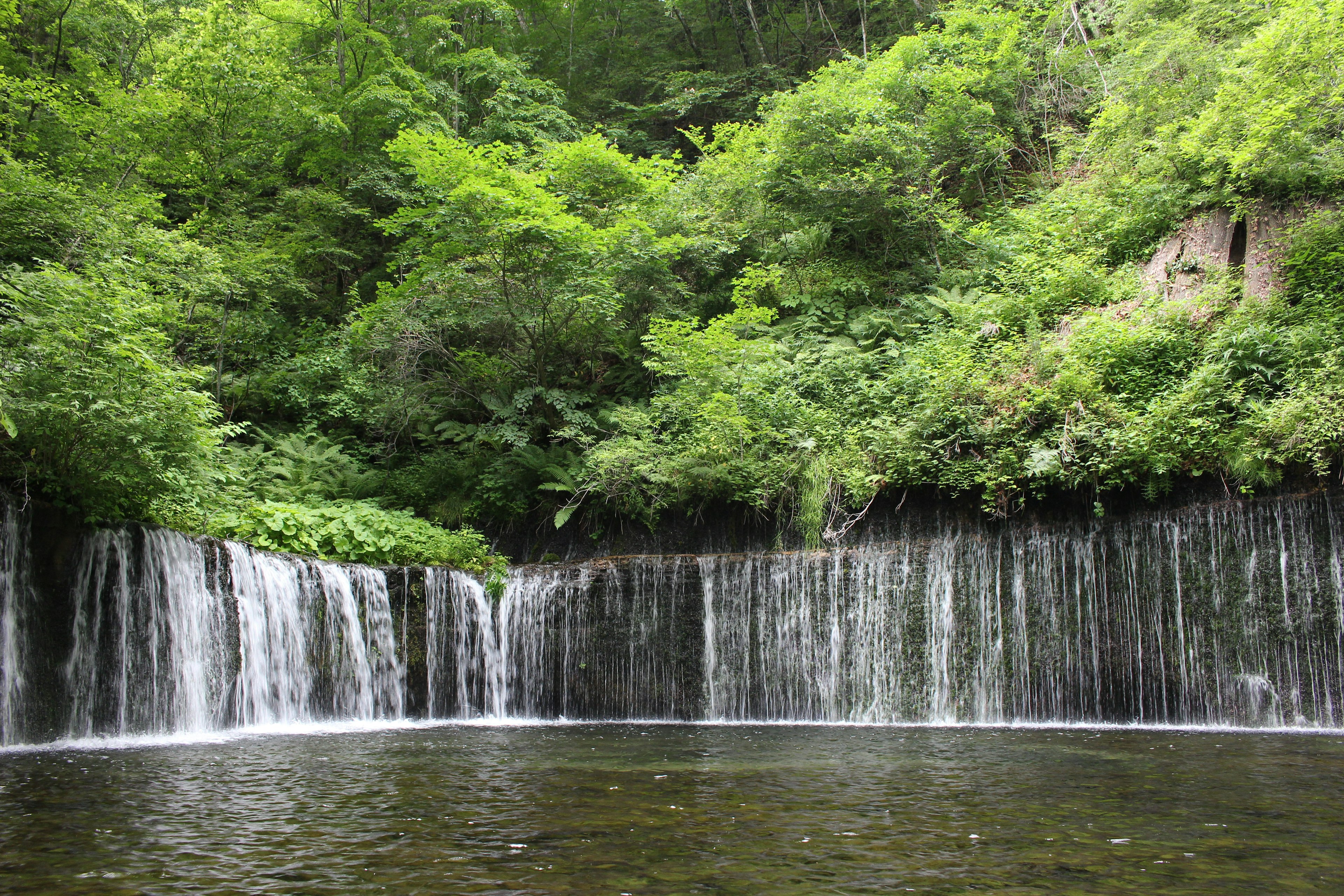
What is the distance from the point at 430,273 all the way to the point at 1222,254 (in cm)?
1303

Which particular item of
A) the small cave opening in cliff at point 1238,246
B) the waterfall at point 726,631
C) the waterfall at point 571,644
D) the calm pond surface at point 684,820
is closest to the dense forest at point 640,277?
the small cave opening in cliff at point 1238,246

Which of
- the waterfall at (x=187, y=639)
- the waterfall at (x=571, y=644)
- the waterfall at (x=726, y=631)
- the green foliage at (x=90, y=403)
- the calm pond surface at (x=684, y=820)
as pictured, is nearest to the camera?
the calm pond surface at (x=684, y=820)

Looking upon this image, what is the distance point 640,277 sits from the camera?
16531 mm

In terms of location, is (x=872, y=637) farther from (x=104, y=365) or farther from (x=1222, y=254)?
(x=104, y=365)

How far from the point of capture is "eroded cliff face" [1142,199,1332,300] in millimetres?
11773

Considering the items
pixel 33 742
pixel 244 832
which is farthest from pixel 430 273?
pixel 244 832

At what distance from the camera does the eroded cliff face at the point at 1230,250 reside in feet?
38.6

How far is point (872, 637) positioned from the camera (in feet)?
38.1

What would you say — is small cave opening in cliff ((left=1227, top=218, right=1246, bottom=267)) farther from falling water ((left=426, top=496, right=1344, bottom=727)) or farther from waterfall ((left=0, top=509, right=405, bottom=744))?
waterfall ((left=0, top=509, right=405, bottom=744))

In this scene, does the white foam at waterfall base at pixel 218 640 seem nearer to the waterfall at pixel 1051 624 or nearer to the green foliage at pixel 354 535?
the green foliage at pixel 354 535

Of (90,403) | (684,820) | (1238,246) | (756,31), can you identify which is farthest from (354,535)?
(756,31)

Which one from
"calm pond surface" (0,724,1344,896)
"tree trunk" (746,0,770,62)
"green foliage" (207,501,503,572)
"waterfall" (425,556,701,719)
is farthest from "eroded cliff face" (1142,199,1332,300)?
"tree trunk" (746,0,770,62)

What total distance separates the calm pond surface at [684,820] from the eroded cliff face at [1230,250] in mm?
6884

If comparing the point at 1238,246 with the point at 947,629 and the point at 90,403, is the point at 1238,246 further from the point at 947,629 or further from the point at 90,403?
the point at 90,403
